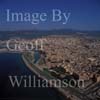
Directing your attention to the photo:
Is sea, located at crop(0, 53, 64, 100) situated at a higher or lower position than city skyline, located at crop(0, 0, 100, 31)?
lower

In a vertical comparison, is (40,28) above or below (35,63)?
above

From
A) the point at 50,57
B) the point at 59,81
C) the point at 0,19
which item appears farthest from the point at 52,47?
the point at 0,19

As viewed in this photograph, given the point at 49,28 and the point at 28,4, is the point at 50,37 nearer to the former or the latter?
the point at 49,28

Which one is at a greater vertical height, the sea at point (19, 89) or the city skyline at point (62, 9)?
Answer: the city skyline at point (62, 9)

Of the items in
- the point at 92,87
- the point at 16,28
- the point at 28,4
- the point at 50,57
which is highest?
the point at 28,4

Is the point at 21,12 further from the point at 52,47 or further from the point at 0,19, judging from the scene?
the point at 52,47

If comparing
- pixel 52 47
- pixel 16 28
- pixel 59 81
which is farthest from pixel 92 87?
pixel 16 28

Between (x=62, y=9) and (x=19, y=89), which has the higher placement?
(x=62, y=9)

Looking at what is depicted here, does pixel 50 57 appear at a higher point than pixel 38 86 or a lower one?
higher
